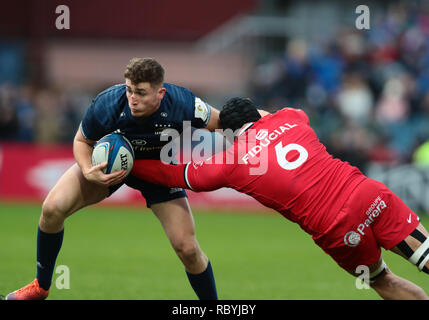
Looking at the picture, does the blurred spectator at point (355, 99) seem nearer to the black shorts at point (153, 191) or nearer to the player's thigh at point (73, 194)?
the black shorts at point (153, 191)

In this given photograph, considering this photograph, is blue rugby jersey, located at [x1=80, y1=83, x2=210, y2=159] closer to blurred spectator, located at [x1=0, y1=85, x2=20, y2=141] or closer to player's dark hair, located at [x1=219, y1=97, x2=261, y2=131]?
player's dark hair, located at [x1=219, y1=97, x2=261, y2=131]

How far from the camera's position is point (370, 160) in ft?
46.3

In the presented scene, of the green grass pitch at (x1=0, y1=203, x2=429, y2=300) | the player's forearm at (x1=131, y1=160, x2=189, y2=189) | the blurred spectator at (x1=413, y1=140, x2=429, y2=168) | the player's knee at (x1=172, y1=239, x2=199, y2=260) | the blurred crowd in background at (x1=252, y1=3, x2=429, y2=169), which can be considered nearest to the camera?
the player's forearm at (x1=131, y1=160, x2=189, y2=189)

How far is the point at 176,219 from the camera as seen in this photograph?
19.0 ft

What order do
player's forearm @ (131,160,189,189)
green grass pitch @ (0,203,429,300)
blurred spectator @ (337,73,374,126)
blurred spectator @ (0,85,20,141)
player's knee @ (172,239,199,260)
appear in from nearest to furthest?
player's forearm @ (131,160,189,189)
player's knee @ (172,239,199,260)
green grass pitch @ (0,203,429,300)
blurred spectator @ (0,85,20,141)
blurred spectator @ (337,73,374,126)

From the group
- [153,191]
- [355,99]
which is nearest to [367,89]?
[355,99]

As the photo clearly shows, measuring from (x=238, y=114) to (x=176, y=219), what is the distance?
1053 mm

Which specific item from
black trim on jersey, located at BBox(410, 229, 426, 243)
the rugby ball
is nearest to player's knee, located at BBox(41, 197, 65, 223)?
the rugby ball

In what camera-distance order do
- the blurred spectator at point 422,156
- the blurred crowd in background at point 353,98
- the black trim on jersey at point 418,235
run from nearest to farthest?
the black trim on jersey at point 418,235 → the blurred spectator at point 422,156 → the blurred crowd in background at point 353,98

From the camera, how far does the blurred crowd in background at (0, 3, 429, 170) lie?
14672 millimetres

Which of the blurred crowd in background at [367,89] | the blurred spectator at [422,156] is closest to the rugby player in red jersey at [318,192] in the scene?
the blurred spectator at [422,156]

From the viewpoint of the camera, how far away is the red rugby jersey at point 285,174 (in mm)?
5098

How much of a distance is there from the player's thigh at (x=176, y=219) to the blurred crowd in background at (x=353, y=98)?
343 inches

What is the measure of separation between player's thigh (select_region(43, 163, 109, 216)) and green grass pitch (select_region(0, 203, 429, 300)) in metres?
1.08
